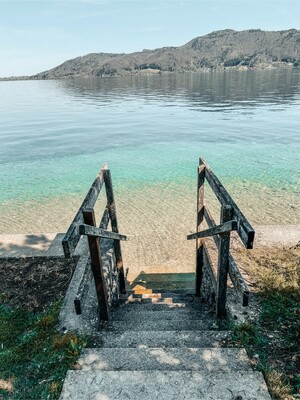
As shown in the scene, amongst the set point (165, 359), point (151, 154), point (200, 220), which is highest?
point (200, 220)

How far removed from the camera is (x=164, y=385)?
11.1 feet

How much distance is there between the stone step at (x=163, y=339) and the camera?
171 inches

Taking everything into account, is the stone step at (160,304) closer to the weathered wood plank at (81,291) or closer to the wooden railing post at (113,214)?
the wooden railing post at (113,214)

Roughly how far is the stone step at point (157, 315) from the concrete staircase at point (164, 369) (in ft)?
2.04

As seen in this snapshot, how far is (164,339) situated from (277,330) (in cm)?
174

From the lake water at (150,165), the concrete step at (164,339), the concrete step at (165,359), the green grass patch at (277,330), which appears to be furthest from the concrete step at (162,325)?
the lake water at (150,165)

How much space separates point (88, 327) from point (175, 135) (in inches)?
→ 1027

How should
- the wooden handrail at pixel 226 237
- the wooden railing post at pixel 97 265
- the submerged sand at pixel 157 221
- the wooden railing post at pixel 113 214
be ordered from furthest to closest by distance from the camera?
the submerged sand at pixel 157 221, the wooden railing post at pixel 113 214, the wooden railing post at pixel 97 265, the wooden handrail at pixel 226 237

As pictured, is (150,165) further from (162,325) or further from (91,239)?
(91,239)

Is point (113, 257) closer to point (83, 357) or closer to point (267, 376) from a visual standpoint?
point (83, 357)

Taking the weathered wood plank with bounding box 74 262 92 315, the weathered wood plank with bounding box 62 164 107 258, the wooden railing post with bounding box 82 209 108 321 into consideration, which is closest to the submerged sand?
the wooden railing post with bounding box 82 209 108 321

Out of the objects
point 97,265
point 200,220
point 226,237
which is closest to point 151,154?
point 200,220

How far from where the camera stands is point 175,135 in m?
29.2

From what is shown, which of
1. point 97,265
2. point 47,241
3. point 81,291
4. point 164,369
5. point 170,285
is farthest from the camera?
point 170,285
